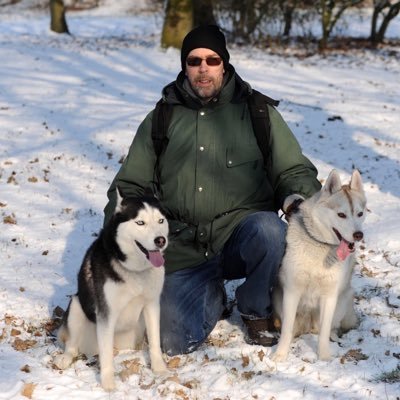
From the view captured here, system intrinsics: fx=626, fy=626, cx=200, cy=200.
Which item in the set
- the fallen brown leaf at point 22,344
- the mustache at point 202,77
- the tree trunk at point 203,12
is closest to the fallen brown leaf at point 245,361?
the fallen brown leaf at point 22,344

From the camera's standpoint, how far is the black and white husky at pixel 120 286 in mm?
3699

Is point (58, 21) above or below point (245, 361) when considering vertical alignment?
above

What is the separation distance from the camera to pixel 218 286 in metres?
4.62

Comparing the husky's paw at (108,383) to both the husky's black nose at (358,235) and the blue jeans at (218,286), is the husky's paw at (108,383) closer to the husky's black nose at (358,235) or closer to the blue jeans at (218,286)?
the blue jeans at (218,286)

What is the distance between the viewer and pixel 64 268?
5.70 metres

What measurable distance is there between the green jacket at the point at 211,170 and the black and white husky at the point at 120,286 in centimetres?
53

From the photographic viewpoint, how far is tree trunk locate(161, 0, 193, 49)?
17.0 m

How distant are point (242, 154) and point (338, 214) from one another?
87 centimetres

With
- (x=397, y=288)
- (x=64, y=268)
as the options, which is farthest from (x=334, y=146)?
(x=64, y=268)

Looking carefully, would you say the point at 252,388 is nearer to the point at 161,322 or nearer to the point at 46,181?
the point at 161,322

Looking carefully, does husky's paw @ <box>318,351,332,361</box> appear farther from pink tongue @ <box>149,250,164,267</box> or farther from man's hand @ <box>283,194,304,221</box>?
pink tongue @ <box>149,250,164,267</box>

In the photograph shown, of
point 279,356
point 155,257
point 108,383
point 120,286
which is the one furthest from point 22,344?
point 279,356

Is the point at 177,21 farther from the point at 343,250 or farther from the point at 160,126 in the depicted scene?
the point at 343,250

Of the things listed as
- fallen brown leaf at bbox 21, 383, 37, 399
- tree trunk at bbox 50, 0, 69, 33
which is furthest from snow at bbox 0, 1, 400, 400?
tree trunk at bbox 50, 0, 69, 33
